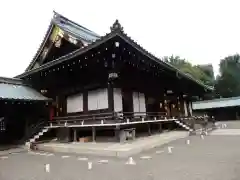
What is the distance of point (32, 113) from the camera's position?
56.2 ft

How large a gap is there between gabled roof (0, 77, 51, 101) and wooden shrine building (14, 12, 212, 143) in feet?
2.53

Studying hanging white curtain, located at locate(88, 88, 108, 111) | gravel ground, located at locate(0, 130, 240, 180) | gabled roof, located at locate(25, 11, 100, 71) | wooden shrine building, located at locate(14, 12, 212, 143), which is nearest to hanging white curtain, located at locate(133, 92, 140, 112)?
wooden shrine building, located at locate(14, 12, 212, 143)

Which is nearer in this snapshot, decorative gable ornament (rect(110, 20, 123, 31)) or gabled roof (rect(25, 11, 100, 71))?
decorative gable ornament (rect(110, 20, 123, 31))

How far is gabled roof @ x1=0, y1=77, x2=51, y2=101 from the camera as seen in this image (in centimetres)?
1540

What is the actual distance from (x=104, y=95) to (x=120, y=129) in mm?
2906

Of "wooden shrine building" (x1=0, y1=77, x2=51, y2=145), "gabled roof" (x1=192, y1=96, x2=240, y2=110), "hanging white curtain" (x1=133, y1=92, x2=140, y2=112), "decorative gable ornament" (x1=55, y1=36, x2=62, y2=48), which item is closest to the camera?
"wooden shrine building" (x1=0, y1=77, x2=51, y2=145)

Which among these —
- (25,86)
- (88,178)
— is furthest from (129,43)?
(25,86)

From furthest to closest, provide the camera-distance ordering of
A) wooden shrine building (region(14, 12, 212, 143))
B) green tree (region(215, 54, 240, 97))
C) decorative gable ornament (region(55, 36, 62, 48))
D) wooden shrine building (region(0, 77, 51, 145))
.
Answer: green tree (region(215, 54, 240, 97)) → decorative gable ornament (region(55, 36, 62, 48)) → wooden shrine building (region(0, 77, 51, 145)) → wooden shrine building (region(14, 12, 212, 143))

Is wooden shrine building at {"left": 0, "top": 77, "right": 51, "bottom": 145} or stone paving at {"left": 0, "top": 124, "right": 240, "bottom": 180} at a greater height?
wooden shrine building at {"left": 0, "top": 77, "right": 51, "bottom": 145}

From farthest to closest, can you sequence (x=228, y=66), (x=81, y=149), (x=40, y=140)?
(x=228, y=66), (x=40, y=140), (x=81, y=149)

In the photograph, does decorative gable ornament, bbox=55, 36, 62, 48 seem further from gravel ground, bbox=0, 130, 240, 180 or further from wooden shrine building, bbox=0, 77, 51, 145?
gravel ground, bbox=0, 130, 240, 180

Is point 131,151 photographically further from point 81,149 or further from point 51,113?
point 51,113

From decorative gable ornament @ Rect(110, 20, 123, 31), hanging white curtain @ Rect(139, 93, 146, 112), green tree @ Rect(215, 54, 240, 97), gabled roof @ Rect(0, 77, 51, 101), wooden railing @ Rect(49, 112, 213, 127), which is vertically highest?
green tree @ Rect(215, 54, 240, 97)

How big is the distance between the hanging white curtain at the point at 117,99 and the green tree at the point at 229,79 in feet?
181
